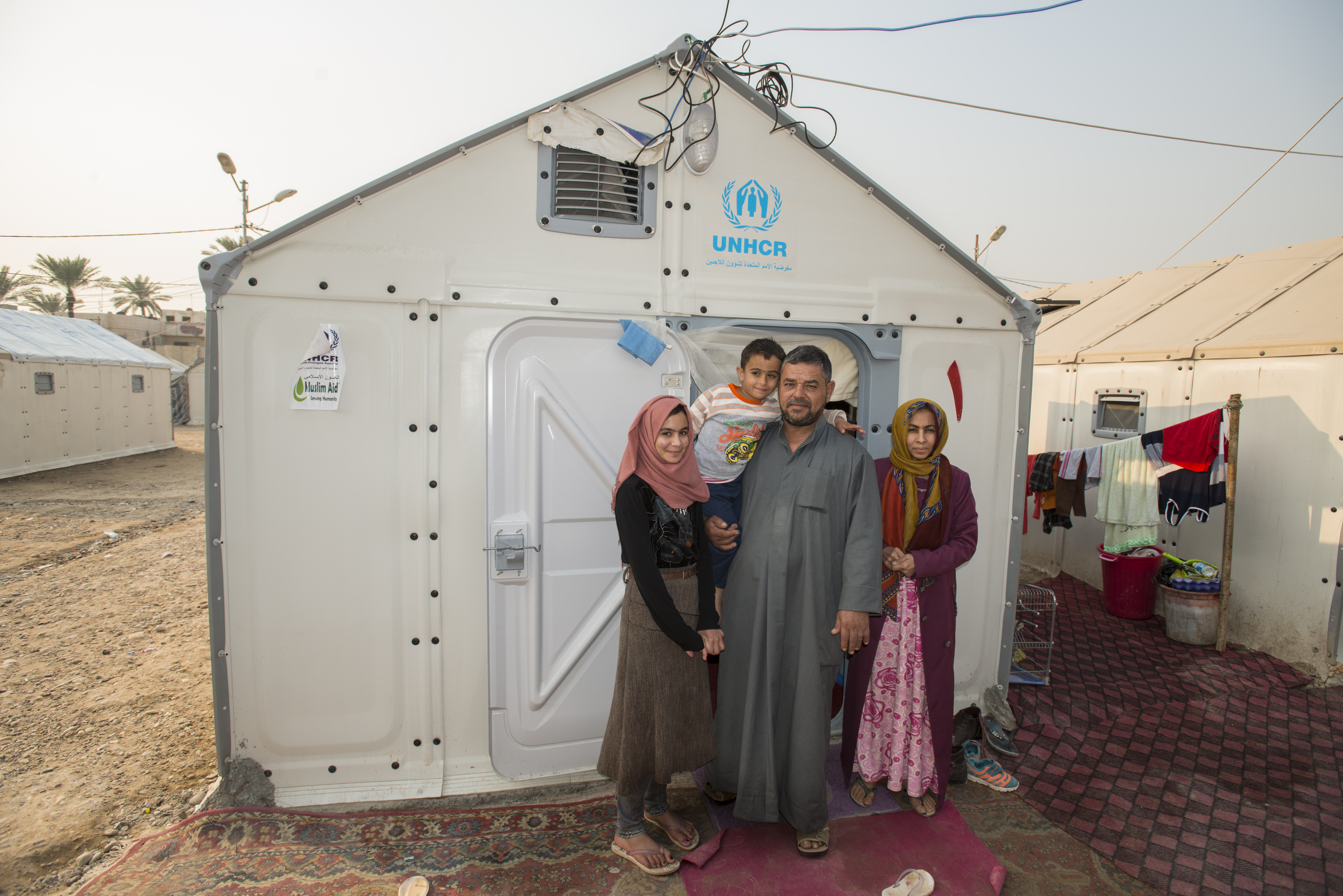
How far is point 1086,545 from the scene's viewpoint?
7.31m

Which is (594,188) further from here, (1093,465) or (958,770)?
(1093,465)

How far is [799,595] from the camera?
9.03 feet

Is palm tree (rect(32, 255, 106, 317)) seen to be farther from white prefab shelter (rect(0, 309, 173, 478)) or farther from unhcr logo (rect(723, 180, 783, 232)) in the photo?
unhcr logo (rect(723, 180, 783, 232))

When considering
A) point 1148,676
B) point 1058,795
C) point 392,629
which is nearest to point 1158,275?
point 1148,676

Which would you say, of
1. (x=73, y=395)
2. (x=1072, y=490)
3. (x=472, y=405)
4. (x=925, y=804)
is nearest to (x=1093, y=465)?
(x=1072, y=490)

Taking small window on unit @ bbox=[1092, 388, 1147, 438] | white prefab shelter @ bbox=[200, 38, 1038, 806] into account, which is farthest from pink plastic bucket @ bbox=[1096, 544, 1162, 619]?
white prefab shelter @ bbox=[200, 38, 1038, 806]

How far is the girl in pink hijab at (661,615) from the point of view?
2.45 meters

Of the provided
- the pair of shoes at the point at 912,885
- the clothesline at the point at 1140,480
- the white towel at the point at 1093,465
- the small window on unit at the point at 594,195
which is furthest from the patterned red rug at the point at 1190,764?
the small window on unit at the point at 594,195

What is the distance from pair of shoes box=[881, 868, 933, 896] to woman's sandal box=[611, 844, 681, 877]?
0.89 meters

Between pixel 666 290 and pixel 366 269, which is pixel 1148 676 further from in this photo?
pixel 366 269

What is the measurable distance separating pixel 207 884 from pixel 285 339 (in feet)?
7.78

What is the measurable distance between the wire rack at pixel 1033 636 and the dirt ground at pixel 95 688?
5.00m

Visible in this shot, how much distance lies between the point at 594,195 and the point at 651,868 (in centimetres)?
313

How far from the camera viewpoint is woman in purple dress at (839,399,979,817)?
3.02 m
